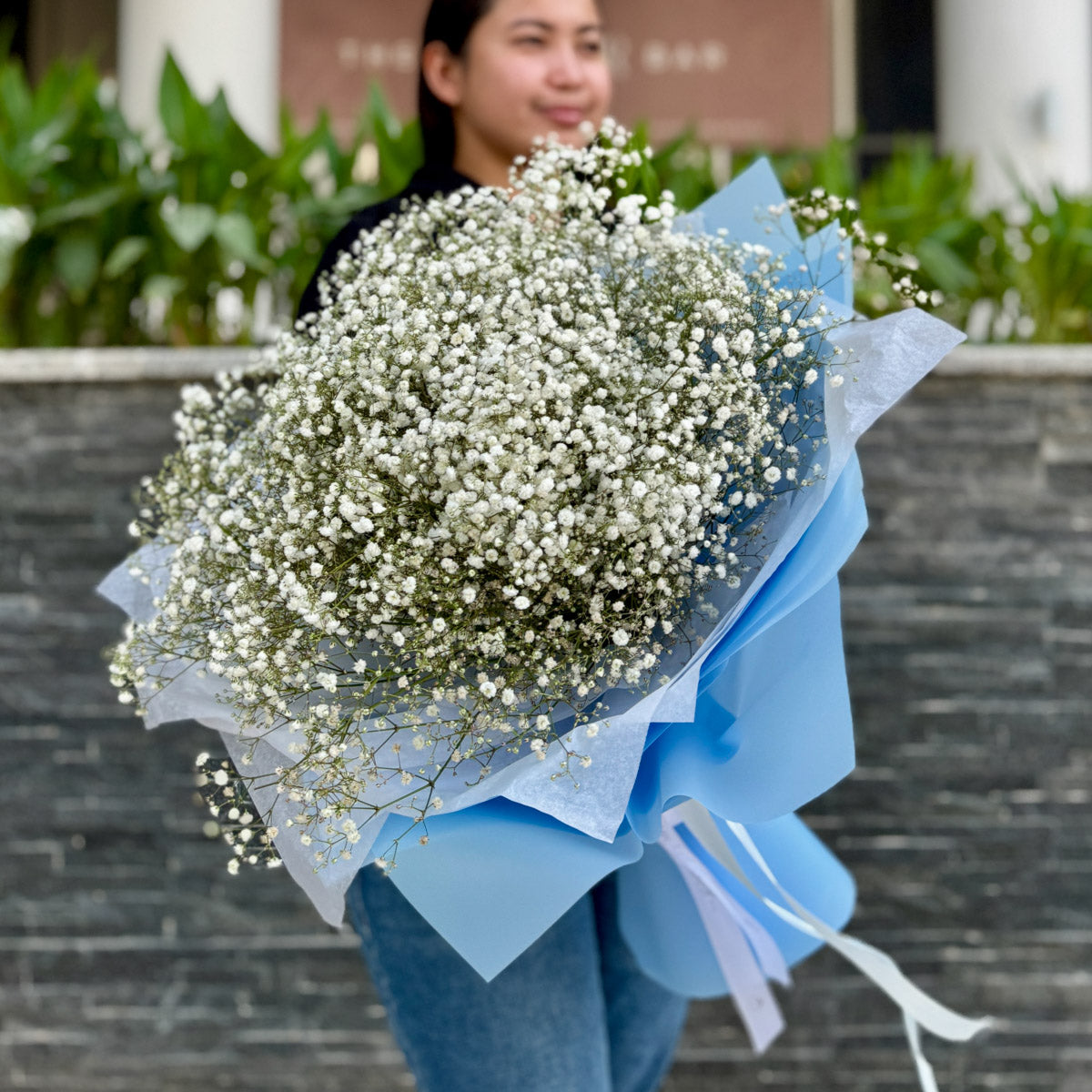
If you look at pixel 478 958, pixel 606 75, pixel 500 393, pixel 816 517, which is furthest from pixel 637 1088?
pixel 606 75

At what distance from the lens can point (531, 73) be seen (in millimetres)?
1839

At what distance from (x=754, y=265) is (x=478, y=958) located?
2.72ft

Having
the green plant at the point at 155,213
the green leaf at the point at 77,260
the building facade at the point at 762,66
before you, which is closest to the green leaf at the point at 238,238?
the green plant at the point at 155,213

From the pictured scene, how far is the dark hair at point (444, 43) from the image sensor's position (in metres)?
1.88

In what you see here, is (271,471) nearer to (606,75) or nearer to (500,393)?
(500,393)

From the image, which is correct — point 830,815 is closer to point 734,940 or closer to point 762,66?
point 734,940

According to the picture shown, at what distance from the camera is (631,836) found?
1201mm

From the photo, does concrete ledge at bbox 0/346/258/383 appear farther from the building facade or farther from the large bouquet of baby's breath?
the building facade

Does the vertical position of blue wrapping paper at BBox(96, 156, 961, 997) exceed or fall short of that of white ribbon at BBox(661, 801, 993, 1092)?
it exceeds it

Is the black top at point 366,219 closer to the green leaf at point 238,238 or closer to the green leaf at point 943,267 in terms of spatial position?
the green leaf at point 238,238

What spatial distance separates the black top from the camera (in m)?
1.64

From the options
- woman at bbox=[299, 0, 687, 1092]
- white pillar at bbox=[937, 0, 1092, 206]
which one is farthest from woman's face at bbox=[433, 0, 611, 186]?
white pillar at bbox=[937, 0, 1092, 206]

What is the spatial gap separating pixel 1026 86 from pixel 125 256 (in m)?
3.85

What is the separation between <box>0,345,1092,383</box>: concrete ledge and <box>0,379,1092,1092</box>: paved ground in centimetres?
3
